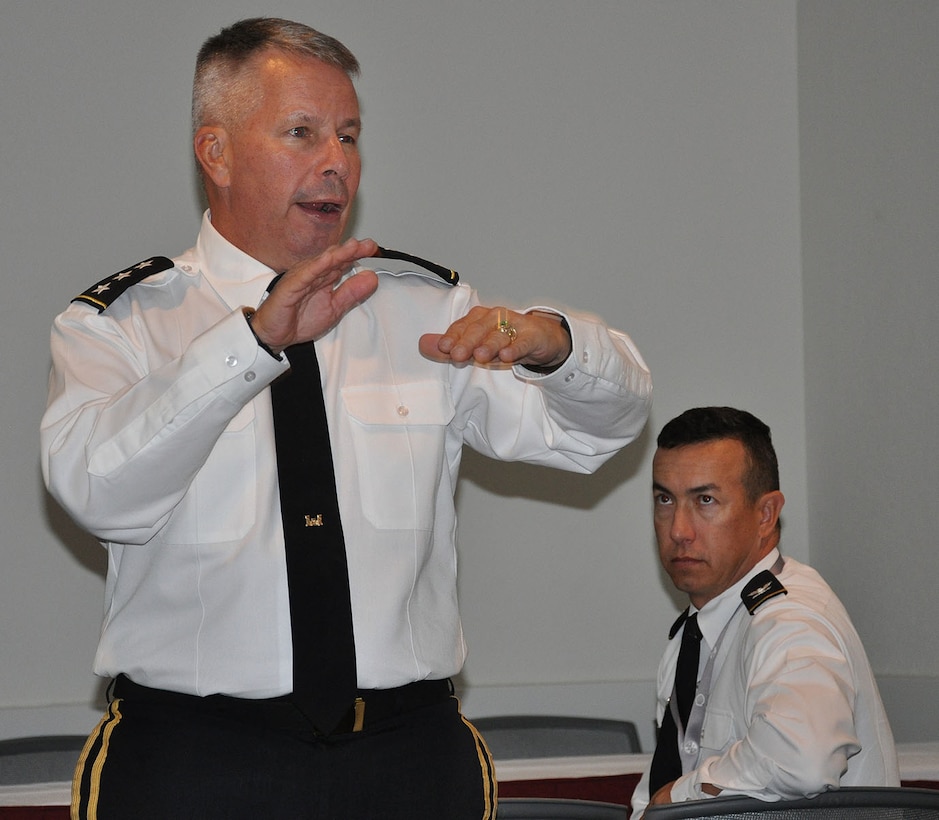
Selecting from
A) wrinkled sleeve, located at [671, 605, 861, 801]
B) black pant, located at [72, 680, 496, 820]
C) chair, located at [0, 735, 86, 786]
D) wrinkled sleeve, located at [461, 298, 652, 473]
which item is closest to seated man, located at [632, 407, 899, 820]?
wrinkled sleeve, located at [671, 605, 861, 801]

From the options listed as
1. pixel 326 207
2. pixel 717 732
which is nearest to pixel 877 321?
pixel 717 732

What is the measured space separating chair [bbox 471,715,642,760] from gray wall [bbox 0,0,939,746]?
46 centimetres

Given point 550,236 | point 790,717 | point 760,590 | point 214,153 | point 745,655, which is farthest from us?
point 550,236

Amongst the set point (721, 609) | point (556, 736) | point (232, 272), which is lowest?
point (556, 736)

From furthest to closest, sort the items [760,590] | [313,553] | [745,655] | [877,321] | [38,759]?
[877,321] < [38,759] < [760,590] < [745,655] < [313,553]

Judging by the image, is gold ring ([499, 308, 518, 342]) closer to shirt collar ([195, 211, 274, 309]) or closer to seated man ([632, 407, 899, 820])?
shirt collar ([195, 211, 274, 309])

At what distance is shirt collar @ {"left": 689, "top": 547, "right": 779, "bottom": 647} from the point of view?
2574mm

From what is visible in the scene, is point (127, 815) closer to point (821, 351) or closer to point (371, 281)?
point (371, 281)

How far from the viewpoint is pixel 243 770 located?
4.54 feet

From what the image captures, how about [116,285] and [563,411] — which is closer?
[116,285]

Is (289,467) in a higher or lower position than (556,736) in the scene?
higher

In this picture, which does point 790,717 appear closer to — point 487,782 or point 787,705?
point 787,705

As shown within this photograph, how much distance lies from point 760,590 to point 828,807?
0.84 m

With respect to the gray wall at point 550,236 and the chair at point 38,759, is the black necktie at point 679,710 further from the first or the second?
the chair at point 38,759
